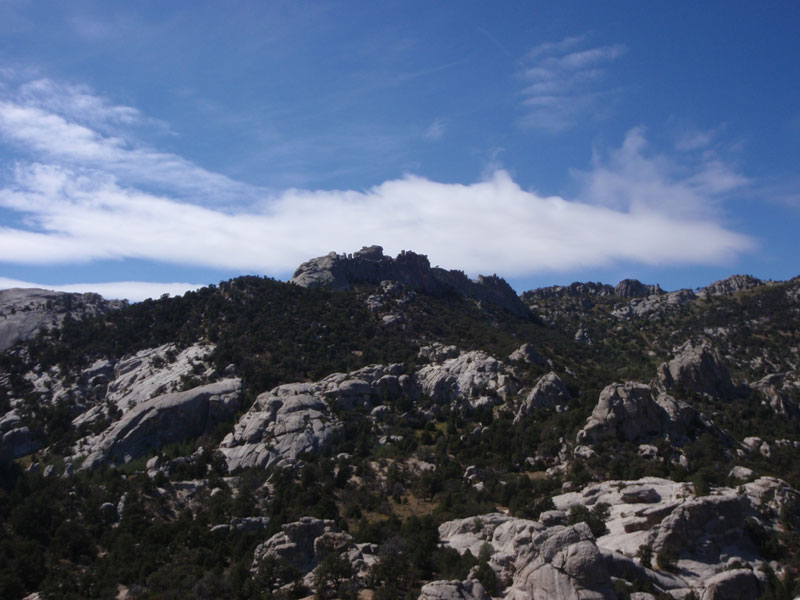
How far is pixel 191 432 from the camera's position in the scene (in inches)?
3659

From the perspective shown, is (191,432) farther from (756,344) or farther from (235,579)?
(756,344)

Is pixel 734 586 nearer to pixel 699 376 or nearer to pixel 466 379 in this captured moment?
pixel 466 379

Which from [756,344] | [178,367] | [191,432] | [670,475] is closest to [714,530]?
[670,475]

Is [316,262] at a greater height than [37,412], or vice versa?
[316,262]

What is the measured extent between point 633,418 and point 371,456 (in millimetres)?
36298

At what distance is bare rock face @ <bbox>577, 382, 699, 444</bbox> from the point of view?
7419 centimetres

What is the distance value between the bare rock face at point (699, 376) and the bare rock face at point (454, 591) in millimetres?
76942

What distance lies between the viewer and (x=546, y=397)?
295ft

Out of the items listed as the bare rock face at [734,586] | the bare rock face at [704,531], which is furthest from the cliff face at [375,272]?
the bare rock face at [734,586]

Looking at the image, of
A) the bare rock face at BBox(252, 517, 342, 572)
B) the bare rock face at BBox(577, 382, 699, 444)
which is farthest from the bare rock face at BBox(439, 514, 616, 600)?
the bare rock face at BBox(577, 382, 699, 444)

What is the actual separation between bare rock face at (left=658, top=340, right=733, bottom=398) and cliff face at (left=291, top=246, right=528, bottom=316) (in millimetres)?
75592

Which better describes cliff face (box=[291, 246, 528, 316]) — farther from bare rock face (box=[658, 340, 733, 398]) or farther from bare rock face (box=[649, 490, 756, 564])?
bare rock face (box=[649, 490, 756, 564])

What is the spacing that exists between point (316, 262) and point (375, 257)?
60.1 ft

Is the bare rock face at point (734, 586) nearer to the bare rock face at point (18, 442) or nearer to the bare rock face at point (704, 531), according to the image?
the bare rock face at point (704, 531)
